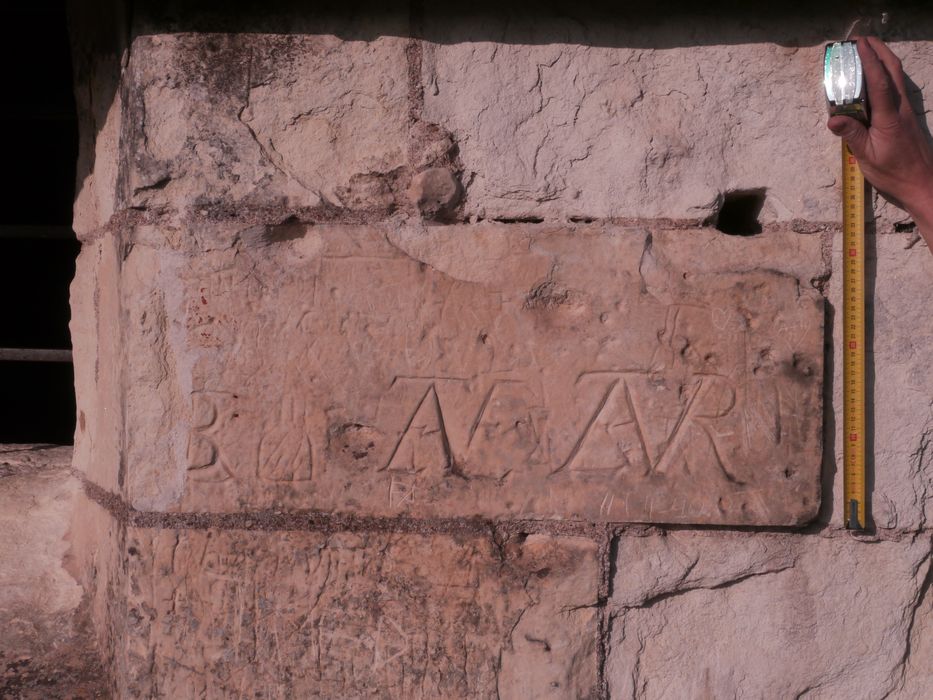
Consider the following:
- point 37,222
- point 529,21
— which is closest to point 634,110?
point 529,21

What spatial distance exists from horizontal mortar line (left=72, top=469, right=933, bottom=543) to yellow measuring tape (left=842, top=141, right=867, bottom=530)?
9cm

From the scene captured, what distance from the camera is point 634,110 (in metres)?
1.86

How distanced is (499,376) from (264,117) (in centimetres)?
77

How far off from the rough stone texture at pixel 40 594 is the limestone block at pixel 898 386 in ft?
5.79

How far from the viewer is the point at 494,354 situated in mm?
1810

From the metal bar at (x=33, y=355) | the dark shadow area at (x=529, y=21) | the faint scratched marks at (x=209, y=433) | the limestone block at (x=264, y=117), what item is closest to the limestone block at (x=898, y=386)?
the dark shadow area at (x=529, y=21)

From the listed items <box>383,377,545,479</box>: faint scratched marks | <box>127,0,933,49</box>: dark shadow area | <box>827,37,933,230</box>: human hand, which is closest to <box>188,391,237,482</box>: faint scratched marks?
<box>383,377,545,479</box>: faint scratched marks

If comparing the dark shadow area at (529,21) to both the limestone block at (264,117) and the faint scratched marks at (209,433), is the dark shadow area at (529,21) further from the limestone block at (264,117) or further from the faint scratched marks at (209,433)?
the faint scratched marks at (209,433)

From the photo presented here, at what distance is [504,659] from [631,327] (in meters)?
0.76

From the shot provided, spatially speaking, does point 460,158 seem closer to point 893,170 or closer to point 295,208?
point 295,208

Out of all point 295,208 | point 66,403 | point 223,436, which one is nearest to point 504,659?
point 223,436

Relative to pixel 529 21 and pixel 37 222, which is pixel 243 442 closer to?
pixel 529 21

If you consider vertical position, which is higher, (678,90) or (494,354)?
(678,90)

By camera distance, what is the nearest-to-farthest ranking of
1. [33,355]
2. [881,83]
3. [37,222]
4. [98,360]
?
[881,83] → [98,360] → [33,355] → [37,222]
